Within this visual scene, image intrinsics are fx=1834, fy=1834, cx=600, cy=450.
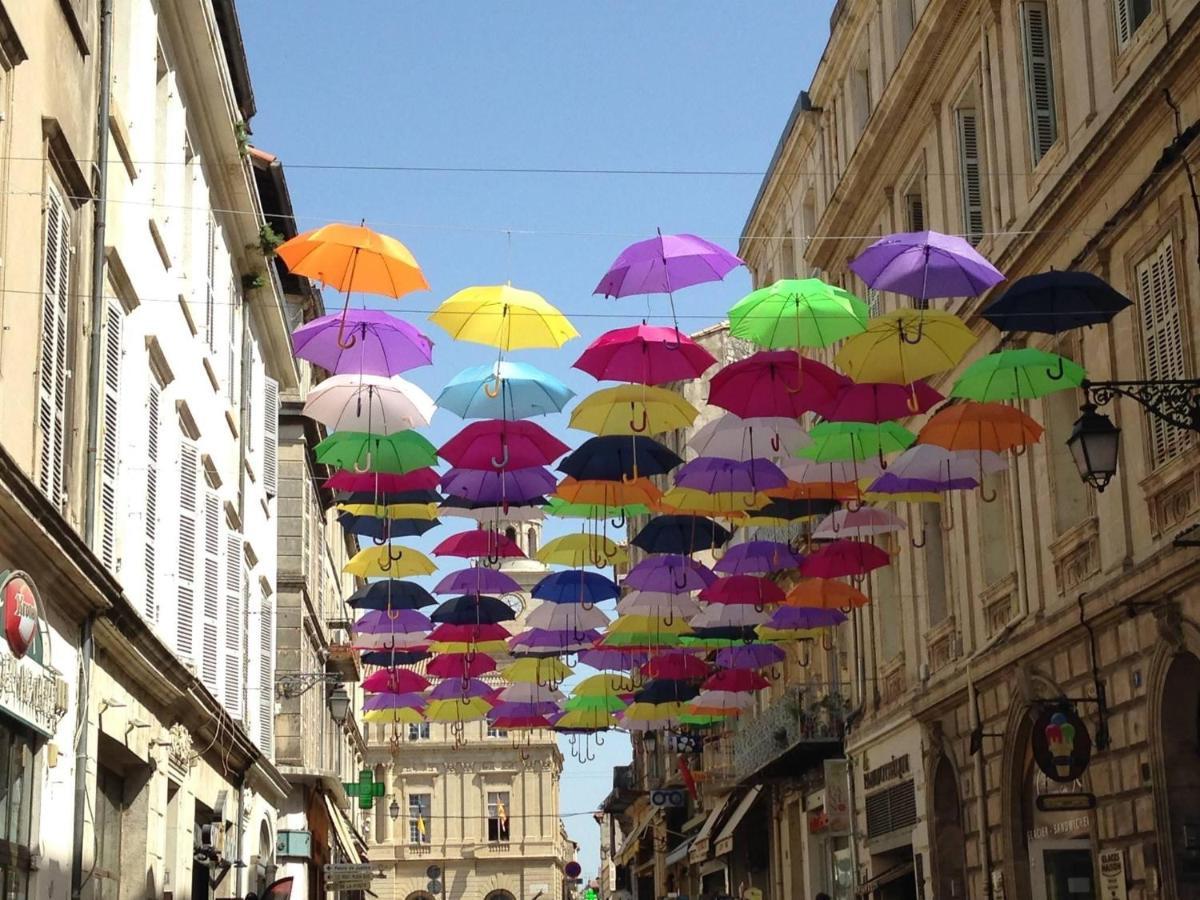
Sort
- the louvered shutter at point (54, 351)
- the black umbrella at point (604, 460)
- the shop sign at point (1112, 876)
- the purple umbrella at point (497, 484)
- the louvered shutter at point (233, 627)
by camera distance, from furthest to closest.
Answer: the louvered shutter at point (233, 627), the purple umbrella at point (497, 484), the black umbrella at point (604, 460), the shop sign at point (1112, 876), the louvered shutter at point (54, 351)

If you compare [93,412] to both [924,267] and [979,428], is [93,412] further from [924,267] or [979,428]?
[979,428]

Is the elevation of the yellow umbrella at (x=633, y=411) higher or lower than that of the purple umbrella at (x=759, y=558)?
higher

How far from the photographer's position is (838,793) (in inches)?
1169

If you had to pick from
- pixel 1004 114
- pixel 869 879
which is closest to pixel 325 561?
pixel 869 879

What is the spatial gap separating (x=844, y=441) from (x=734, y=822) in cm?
2200

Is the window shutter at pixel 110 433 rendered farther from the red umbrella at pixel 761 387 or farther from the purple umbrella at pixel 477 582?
the purple umbrella at pixel 477 582

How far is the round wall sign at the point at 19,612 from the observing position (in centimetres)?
1180

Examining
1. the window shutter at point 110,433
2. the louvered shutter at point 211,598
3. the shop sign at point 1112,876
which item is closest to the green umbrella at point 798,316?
the window shutter at point 110,433

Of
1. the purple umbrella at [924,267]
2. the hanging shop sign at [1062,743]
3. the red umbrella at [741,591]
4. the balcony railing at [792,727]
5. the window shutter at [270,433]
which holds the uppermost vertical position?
the window shutter at [270,433]

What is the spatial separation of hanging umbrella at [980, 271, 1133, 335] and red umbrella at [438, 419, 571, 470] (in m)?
5.33

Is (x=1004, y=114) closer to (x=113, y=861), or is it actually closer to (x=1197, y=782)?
(x=1197, y=782)

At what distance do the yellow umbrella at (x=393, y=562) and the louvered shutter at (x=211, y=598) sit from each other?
172 centimetres

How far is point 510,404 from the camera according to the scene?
18.0 meters

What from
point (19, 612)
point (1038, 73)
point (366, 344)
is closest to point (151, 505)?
point (366, 344)
